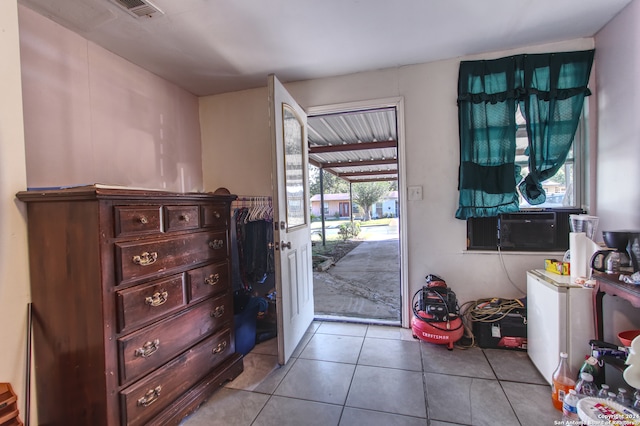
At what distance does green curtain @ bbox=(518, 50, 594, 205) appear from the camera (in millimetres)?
2232

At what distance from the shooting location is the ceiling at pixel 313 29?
176 cm

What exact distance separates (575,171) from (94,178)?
3.75 metres

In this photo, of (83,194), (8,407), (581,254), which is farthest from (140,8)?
(581,254)

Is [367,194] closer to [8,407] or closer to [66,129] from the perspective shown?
[66,129]

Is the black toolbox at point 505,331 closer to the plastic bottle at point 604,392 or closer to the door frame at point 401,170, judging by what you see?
the door frame at point 401,170

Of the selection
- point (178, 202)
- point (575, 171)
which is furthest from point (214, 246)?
point (575, 171)

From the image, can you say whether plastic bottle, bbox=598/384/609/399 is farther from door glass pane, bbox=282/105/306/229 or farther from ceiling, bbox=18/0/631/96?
ceiling, bbox=18/0/631/96

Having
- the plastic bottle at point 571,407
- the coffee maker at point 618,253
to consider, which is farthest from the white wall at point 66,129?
the coffee maker at point 618,253

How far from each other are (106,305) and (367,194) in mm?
16613

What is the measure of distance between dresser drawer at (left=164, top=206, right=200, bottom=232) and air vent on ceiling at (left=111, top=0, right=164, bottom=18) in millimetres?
1220

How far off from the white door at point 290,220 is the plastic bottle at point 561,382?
5.47ft

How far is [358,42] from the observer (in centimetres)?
217

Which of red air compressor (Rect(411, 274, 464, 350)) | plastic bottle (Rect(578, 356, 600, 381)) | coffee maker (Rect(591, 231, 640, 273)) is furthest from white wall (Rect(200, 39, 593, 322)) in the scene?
plastic bottle (Rect(578, 356, 600, 381))

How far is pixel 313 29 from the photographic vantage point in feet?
6.55
